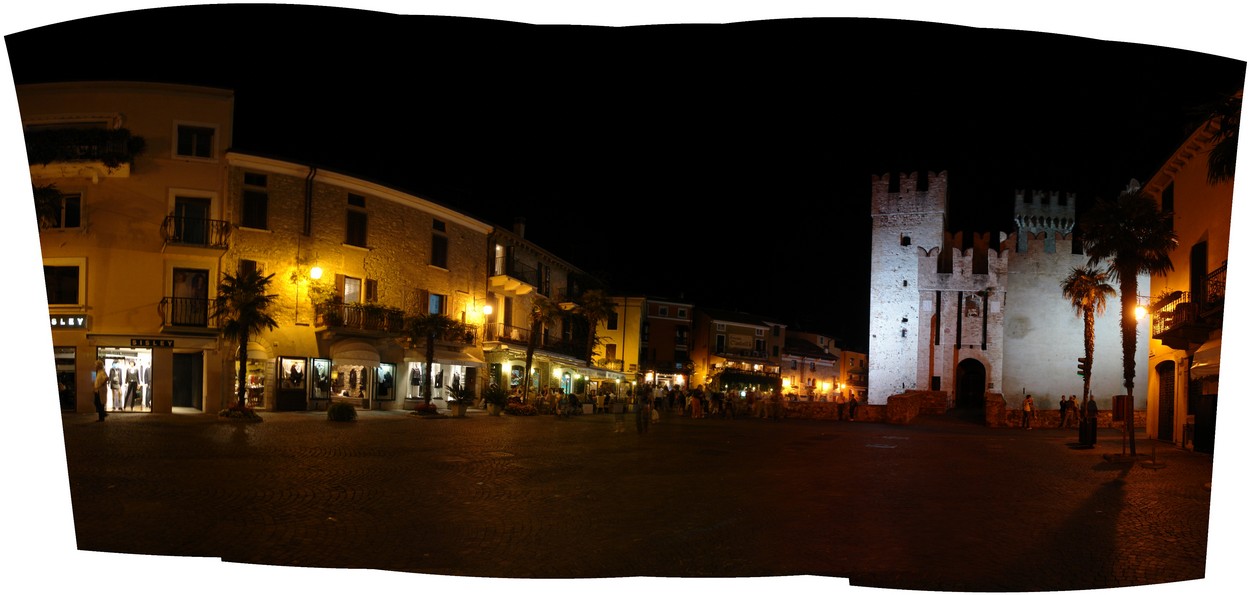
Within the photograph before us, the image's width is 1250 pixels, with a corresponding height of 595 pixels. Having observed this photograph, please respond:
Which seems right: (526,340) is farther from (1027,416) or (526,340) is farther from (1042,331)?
(1042,331)

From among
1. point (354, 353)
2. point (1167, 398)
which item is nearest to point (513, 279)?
point (354, 353)

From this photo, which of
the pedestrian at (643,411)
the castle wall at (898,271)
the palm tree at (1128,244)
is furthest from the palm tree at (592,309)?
the castle wall at (898,271)

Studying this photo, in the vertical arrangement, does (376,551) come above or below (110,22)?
below

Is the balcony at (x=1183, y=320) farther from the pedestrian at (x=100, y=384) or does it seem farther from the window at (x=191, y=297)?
the pedestrian at (x=100, y=384)

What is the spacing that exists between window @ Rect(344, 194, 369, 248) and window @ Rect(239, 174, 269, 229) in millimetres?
980

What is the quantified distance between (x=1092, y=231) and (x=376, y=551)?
20.0 metres

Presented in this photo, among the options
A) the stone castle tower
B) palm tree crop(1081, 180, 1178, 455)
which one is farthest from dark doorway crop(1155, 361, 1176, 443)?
the stone castle tower

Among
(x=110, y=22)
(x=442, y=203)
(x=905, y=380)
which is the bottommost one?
(x=905, y=380)

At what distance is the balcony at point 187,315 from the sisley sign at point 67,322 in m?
0.53

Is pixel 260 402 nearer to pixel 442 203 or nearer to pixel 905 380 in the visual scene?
pixel 442 203

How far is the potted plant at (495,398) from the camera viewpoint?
23348mm

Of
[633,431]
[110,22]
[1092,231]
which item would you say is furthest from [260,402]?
[1092,231]

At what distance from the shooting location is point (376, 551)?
17.9 ft

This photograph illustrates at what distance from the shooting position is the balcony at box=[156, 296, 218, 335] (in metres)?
5.73
